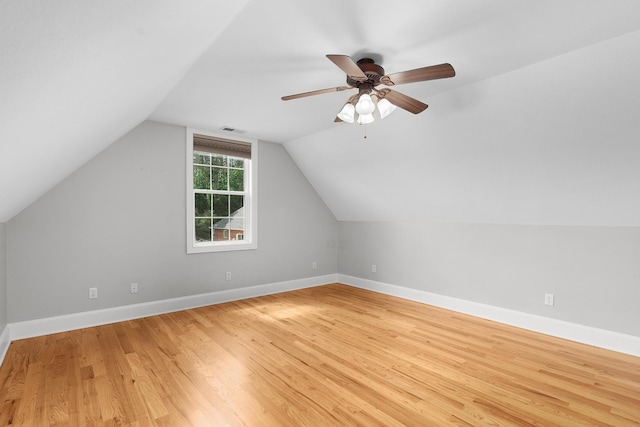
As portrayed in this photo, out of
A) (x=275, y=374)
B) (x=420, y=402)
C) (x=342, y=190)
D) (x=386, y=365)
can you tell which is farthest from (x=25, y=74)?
(x=342, y=190)

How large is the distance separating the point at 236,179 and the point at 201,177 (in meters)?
0.51

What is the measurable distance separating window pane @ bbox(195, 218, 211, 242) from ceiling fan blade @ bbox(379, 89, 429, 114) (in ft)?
10.1

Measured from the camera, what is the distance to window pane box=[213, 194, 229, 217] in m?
4.52

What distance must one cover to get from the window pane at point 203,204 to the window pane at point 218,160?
0.47 metres

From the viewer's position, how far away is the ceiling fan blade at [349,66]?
180 cm

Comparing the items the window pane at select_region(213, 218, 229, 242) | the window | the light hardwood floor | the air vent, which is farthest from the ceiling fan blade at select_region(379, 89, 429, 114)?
the window pane at select_region(213, 218, 229, 242)

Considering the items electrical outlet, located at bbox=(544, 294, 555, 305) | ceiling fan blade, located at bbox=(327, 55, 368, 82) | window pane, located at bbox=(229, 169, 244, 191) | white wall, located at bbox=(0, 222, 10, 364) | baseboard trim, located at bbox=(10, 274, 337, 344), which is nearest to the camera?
ceiling fan blade, located at bbox=(327, 55, 368, 82)

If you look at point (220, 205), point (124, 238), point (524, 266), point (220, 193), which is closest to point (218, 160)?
point (220, 193)

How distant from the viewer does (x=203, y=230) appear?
4418 mm

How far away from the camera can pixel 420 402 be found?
82.1 inches

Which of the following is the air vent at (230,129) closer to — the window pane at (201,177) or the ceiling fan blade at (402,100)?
the window pane at (201,177)

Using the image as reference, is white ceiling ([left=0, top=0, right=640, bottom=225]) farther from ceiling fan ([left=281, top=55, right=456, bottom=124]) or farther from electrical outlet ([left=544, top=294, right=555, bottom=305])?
electrical outlet ([left=544, top=294, right=555, bottom=305])

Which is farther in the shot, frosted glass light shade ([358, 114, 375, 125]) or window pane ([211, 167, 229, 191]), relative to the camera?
window pane ([211, 167, 229, 191])

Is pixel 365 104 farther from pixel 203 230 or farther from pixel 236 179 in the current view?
pixel 203 230
